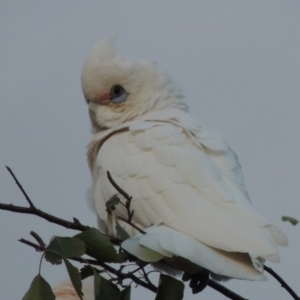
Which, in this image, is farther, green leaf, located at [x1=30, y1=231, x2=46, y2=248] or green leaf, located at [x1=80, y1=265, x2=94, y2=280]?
green leaf, located at [x1=80, y1=265, x2=94, y2=280]

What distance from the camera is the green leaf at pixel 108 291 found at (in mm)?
1570

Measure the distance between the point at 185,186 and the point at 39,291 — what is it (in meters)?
1.03

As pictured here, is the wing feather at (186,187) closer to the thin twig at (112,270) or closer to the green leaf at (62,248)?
the thin twig at (112,270)

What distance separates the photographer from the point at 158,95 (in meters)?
3.29

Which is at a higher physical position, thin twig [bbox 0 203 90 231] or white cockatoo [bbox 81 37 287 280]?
thin twig [bbox 0 203 90 231]

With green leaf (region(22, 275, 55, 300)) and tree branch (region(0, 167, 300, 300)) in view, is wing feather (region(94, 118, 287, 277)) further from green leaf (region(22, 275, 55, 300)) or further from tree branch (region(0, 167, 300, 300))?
green leaf (region(22, 275, 55, 300))

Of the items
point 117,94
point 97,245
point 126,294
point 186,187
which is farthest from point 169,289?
point 117,94

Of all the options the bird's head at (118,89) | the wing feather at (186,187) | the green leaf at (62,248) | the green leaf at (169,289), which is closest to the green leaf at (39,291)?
the green leaf at (62,248)

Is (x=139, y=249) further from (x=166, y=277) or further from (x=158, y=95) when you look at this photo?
(x=158, y=95)

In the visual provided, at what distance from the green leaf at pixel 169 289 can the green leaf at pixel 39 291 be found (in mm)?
318

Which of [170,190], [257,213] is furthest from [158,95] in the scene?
[257,213]

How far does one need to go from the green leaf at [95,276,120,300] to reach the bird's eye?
1.75m

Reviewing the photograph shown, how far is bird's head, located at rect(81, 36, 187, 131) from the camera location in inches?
127

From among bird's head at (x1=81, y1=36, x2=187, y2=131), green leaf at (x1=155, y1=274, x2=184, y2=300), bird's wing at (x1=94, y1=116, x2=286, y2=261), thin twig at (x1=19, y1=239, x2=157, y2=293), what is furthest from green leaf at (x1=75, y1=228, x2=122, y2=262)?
bird's head at (x1=81, y1=36, x2=187, y2=131)
